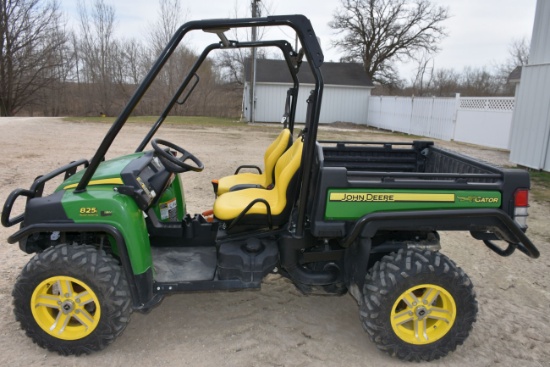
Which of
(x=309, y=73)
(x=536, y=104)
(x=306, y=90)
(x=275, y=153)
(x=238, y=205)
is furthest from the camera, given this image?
(x=309, y=73)

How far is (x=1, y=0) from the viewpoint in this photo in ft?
97.6

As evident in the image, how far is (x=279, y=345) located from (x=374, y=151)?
2.02 meters

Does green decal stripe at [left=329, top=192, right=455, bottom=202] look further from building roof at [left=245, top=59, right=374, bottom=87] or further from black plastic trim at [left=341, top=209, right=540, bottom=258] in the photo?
building roof at [left=245, top=59, right=374, bottom=87]

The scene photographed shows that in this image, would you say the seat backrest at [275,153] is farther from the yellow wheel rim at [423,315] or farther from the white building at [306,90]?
the white building at [306,90]

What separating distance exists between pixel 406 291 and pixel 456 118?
15.4 meters

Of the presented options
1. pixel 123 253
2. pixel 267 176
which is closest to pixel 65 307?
pixel 123 253

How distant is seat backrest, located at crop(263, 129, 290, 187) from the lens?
12.0ft

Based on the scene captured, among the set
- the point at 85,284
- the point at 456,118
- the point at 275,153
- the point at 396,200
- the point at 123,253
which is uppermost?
the point at 456,118

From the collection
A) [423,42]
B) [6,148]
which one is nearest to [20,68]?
[6,148]

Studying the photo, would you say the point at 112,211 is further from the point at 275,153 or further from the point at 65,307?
the point at 275,153

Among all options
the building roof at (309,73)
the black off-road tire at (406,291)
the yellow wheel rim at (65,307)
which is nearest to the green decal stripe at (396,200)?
the black off-road tire at (406,291)

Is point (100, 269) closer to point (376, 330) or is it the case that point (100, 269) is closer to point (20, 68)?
point (376, 330)

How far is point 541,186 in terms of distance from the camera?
7.87 m

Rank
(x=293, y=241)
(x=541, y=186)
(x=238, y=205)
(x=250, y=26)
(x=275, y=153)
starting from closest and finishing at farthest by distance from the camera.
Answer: (x=250, y=26), (x=293, y=241), (x=238, y=205), (x=275, y=153), (x=541, y=186)
